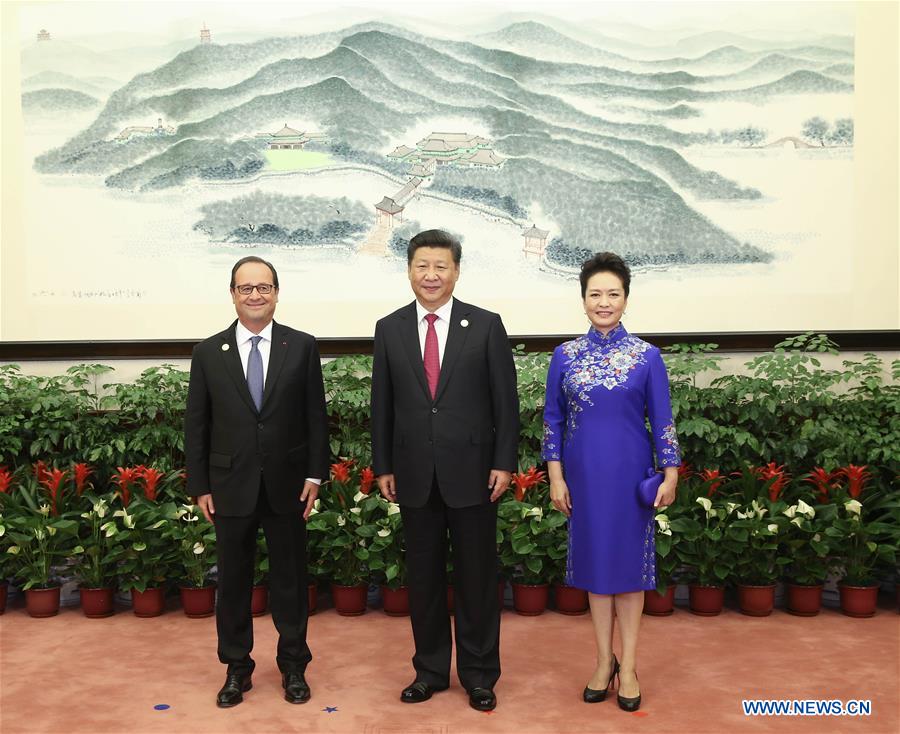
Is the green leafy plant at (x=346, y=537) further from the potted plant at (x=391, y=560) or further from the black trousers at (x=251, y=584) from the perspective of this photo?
the black trousers at (x=251, y=584)

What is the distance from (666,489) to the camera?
2.70 m

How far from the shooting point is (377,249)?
4703 millimetres

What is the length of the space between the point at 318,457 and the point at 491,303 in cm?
208

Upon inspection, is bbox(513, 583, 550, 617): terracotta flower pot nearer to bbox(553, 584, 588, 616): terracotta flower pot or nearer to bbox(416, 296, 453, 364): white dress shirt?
bbox(553, 584, 588, 616): terracotta flower pot

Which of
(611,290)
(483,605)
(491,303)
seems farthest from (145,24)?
(483,605)

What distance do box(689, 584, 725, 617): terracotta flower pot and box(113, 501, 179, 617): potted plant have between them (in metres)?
2.45

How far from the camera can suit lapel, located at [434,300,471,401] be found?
2.79m

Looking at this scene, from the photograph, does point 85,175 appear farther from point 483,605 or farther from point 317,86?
point 483,605

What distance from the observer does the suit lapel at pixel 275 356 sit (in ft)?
9.25

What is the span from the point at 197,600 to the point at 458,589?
1.56 meters

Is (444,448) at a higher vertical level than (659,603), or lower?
higher

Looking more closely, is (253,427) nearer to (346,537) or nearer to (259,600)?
(346,537)

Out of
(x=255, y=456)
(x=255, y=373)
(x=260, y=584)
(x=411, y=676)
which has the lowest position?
(x=411, y=676)

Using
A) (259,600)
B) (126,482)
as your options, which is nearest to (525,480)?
(259,600)
